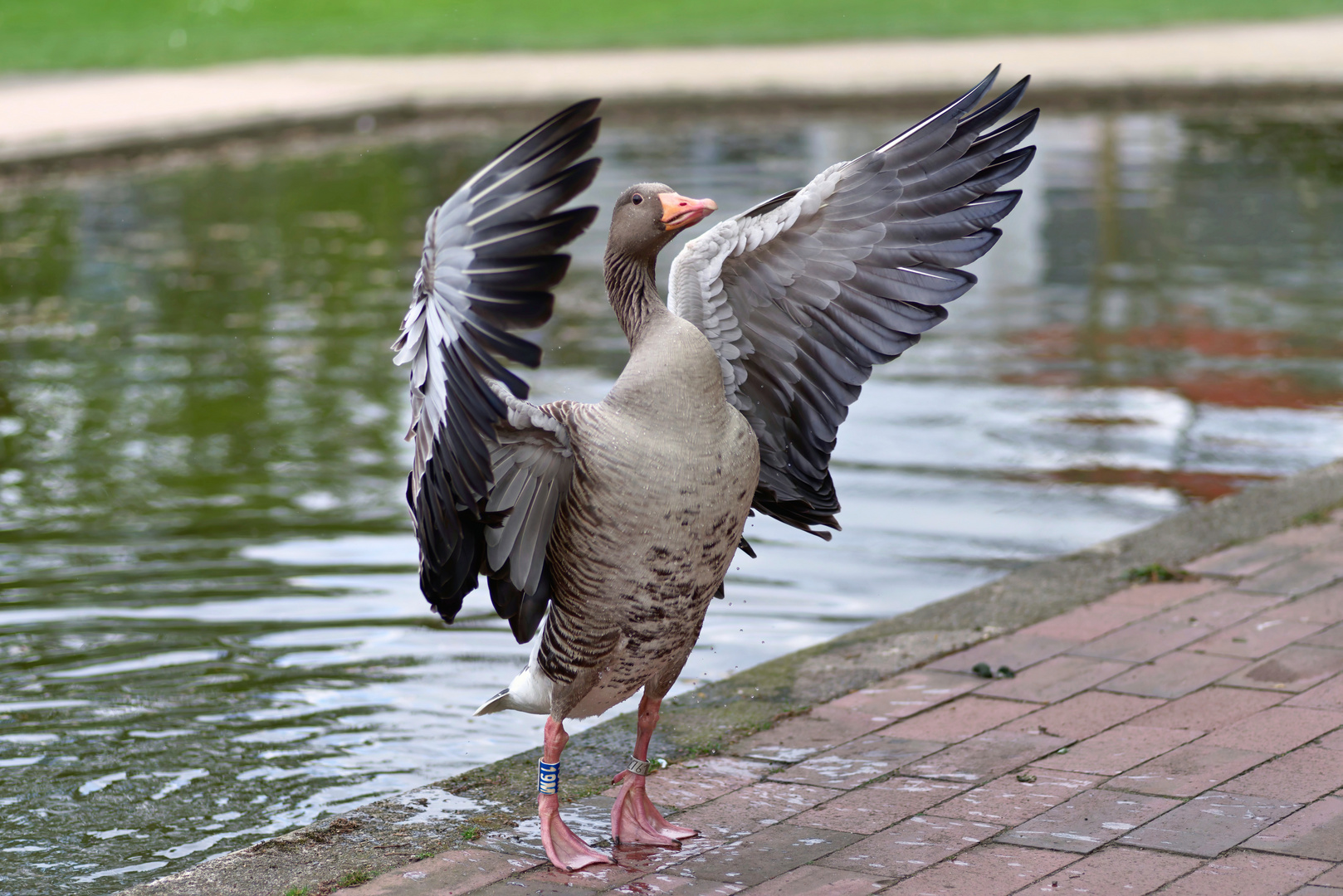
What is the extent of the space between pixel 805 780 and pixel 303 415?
15.8 ft

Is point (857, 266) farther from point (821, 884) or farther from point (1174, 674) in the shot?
point (1174, 674)

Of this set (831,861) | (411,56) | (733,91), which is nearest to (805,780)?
(831,861)

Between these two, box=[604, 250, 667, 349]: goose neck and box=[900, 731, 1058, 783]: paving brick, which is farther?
box=[900, 731, 1058, 783]: paving brick

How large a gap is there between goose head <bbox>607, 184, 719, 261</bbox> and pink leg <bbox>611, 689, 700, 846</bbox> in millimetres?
1091

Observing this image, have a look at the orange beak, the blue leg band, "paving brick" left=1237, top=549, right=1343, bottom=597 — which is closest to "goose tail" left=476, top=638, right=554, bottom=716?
the blue leg band

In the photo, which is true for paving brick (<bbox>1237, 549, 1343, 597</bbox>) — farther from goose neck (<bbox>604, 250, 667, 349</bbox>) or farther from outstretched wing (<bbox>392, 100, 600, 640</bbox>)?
outstretched wing (<bbox>392, 100, 600, 640</bbox>)

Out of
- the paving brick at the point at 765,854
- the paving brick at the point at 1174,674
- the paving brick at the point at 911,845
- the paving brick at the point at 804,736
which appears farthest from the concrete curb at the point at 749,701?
the paving brick at the point at 911,845

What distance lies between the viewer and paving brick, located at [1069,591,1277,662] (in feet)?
15.8

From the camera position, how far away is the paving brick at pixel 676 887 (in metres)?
3.46

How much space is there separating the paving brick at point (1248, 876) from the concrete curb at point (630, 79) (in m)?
14.7

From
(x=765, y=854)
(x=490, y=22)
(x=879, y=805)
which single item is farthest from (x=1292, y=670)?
(x=490, y=22)

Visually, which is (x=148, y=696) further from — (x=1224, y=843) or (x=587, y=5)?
(x=587, y=5)

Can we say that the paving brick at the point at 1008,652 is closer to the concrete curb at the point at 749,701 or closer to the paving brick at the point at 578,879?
the concrete curb at the point at 749,701

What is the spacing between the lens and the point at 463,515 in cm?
343
